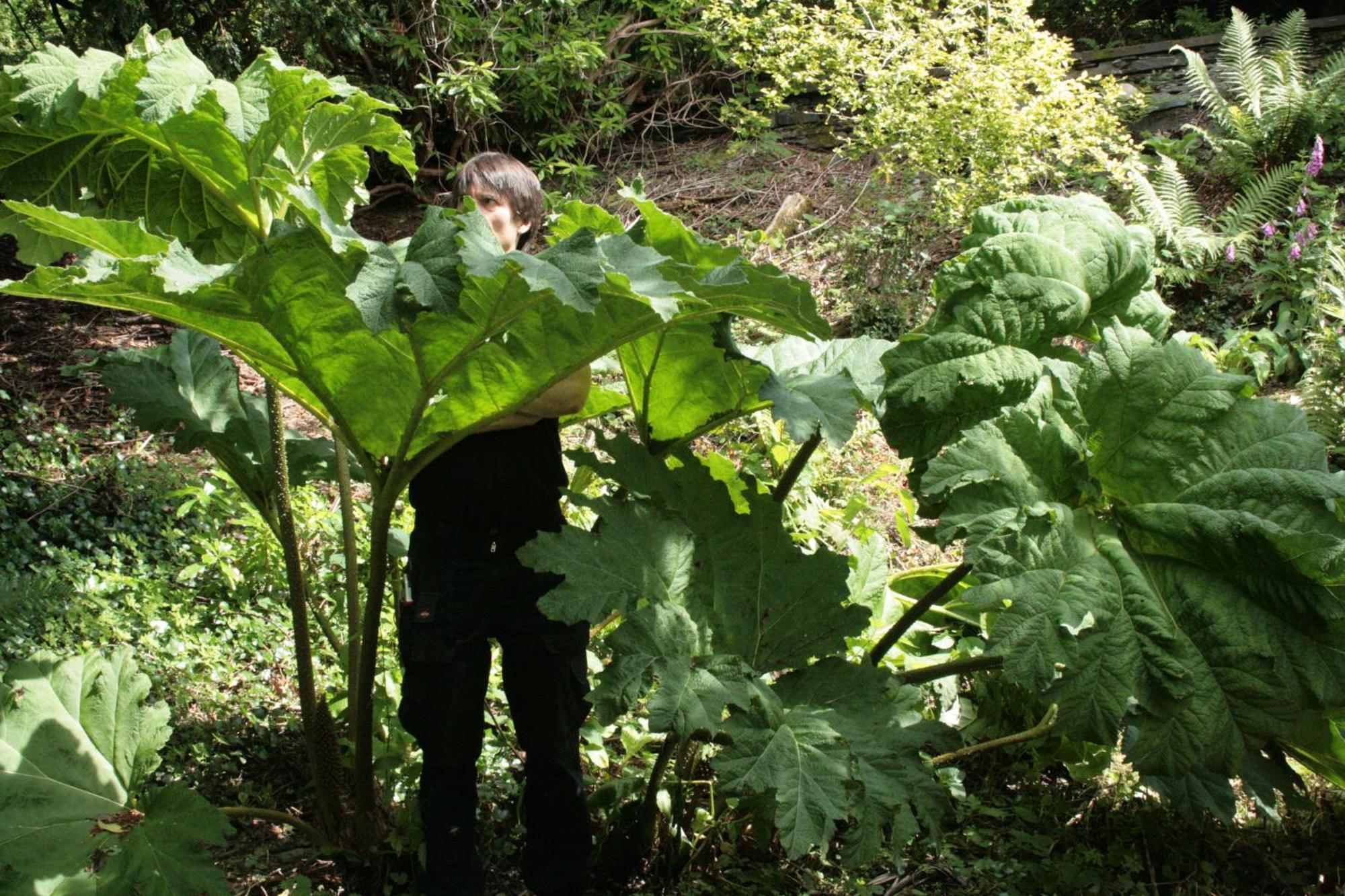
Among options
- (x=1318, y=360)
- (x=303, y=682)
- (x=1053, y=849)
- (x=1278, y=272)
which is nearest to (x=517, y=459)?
(x=303, y=682)

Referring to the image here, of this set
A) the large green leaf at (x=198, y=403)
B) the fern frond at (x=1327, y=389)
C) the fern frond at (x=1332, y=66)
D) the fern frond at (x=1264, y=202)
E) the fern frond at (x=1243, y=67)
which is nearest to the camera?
the large green leaf at (x=198, y=403)

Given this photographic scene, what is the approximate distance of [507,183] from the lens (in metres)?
2.25

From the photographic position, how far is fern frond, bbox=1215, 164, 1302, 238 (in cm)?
582

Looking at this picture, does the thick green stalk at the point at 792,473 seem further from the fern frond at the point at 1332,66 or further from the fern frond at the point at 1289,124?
the fern frond at the point at 1332,66

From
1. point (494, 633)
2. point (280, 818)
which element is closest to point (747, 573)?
point (494, 633)

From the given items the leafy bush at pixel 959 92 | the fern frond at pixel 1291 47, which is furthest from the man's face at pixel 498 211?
the fern frond at pixel 1291 47

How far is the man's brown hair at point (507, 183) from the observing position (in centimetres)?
224

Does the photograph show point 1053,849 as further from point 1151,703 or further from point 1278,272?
point 1278,272

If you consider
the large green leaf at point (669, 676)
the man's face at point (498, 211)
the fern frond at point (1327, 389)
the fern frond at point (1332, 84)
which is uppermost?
the man's face at point (498, 211)

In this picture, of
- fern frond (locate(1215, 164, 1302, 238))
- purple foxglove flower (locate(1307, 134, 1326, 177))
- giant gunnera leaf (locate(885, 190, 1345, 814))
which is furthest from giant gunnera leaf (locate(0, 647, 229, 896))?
purple foxglove flower (locate(1307, 134, 1326, 177))

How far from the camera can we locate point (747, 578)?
77.8 inches

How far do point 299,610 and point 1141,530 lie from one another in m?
1.67

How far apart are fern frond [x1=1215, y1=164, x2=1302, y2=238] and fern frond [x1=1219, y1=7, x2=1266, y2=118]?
0.64m

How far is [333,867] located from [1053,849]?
171 cm
